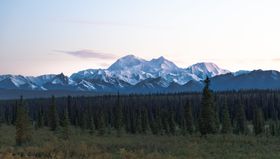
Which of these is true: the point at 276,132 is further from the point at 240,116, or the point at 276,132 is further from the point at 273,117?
the point at 273,117

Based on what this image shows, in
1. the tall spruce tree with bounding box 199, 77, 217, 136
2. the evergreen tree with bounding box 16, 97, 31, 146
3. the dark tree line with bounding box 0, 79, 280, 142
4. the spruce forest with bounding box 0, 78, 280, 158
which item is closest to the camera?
the spruce forest with bounding box 0, 78, 280, 158

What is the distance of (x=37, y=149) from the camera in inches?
1340

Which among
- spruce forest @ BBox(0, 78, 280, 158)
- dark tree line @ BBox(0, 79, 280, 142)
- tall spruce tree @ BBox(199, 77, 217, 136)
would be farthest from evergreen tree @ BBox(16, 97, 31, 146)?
tall spruce tree @ BBox(199, 77, 217, 136)

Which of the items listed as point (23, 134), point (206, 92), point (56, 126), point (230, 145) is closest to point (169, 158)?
point (230, 145)

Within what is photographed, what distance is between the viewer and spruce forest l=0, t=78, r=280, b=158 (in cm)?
3306

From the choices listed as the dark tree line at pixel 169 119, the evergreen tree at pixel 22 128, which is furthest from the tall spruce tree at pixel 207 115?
the evergreen tree at pixel 22 128

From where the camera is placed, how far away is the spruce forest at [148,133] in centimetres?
3306

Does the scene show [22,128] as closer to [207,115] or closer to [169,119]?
[207,115]

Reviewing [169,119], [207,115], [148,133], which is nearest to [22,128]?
[207,115]

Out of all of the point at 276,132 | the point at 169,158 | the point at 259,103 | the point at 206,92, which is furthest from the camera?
the point at 259,103

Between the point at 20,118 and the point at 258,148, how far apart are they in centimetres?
2676

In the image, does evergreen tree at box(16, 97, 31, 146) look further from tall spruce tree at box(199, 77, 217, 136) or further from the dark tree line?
tall spruce tree at box(199, 77, 217, 136)

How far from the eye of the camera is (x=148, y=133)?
3391 inches

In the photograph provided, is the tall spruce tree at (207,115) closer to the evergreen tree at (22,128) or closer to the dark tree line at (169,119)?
the dark tree line at (169,119)
